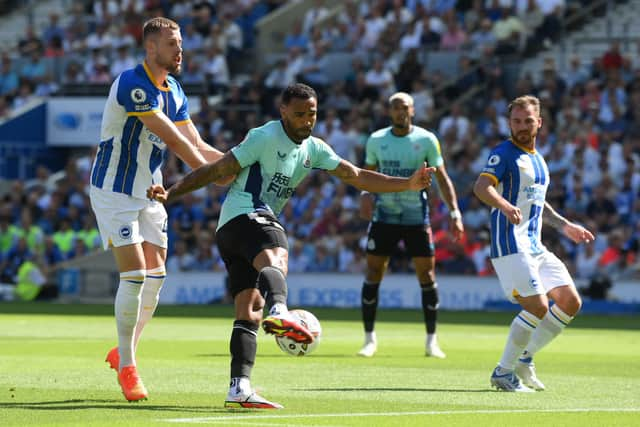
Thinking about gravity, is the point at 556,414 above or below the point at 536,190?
below

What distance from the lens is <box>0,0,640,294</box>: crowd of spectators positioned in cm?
2638

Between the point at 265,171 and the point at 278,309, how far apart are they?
1.27 metres

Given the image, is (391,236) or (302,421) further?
(391,236)

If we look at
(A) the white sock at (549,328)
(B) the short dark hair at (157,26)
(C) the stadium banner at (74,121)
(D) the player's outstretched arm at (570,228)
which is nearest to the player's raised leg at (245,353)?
(B) the short dark hair at (157,26)

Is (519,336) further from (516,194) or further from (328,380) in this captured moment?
(328,380)

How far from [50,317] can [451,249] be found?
762 centimetres

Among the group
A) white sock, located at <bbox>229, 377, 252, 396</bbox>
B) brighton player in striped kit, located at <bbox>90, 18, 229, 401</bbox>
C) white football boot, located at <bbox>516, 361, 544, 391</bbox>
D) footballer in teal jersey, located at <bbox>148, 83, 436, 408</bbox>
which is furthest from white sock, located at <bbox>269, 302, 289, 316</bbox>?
white football boot, located at <bbox>516, 361, 544, 391</bbox>

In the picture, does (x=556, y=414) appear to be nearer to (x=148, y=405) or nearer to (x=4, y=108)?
(x=148, y=405)

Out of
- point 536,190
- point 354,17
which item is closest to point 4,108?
point 354,17

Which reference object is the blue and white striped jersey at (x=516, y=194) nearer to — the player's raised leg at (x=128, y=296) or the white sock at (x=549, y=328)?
the white sock at (x=549, y=328)

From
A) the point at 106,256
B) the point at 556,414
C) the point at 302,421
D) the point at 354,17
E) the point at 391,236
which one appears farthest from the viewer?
the point at 354,17

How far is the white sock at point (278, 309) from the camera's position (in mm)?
8508

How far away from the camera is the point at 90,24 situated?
131 feet

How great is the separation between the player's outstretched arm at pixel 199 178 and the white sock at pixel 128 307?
0.99m
